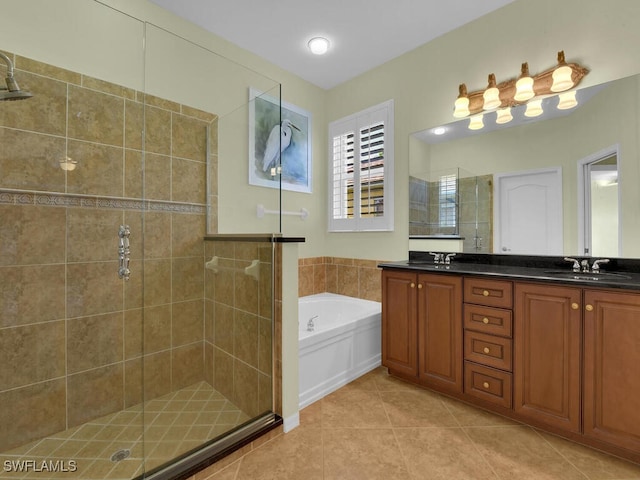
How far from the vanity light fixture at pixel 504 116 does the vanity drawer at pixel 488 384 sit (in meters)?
1.75

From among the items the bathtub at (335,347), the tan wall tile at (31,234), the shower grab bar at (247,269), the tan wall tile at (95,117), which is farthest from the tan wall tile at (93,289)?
the bathtub at (335,347)

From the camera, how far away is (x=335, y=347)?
2203 millimetres

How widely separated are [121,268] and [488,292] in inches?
90.7

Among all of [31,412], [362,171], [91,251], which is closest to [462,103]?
[362,171]

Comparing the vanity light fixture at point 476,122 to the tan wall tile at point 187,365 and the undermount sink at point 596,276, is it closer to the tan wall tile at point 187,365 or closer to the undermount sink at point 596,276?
the undermount sink at point 596,276

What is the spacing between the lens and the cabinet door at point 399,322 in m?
2.18

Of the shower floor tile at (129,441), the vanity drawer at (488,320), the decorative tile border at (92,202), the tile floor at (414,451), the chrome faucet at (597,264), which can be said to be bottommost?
the tile floor at (414,451)

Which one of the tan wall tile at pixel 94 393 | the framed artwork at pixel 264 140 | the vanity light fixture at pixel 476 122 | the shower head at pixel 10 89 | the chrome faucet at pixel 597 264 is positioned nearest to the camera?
the shower head at pixel 10 89

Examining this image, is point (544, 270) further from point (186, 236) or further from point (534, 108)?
point (186, 236)

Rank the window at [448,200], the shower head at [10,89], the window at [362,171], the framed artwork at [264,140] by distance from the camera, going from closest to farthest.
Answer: the shower head at [10,89], the framed artwork at [264,140], the window at [448,200], the window at [362,171]

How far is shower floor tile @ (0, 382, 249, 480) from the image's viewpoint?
4.58 ft

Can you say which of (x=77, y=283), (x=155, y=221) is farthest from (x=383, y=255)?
(x=77, y=283)

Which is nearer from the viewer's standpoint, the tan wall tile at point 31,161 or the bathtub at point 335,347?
the tan wall tile at point 31,161

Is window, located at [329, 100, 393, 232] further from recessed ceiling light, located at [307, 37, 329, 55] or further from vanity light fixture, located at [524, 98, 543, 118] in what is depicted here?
vanity light fixture, located at [524, 98, 543, 118]
